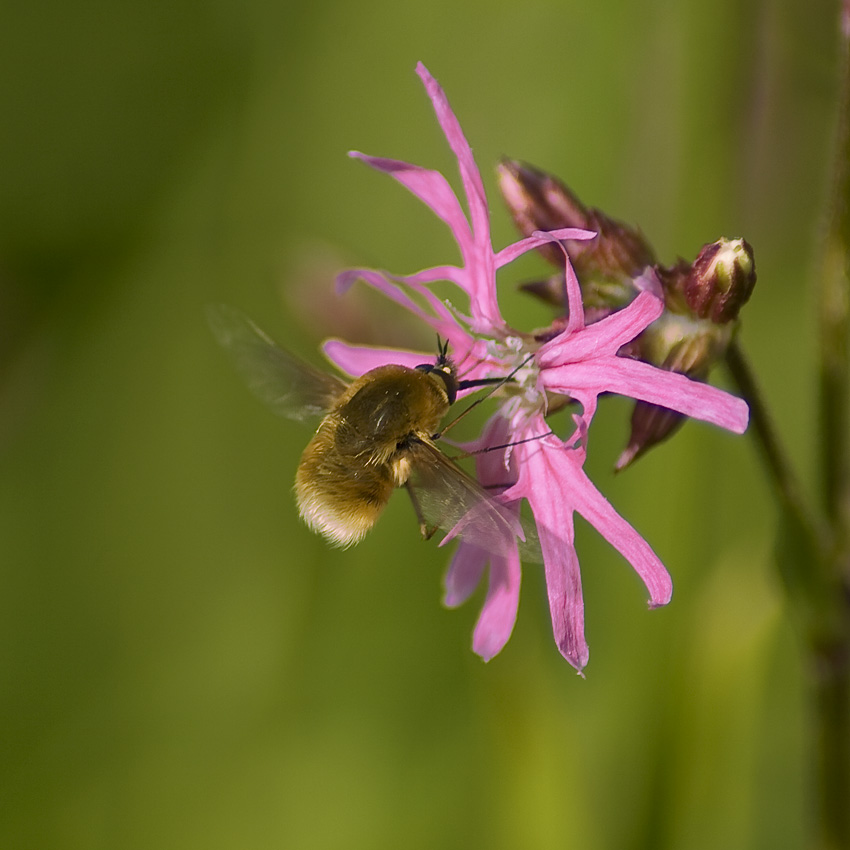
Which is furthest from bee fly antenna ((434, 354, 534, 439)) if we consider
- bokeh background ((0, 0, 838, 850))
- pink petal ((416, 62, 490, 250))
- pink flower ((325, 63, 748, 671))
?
bokeh background ((0, 0, 838, 850))

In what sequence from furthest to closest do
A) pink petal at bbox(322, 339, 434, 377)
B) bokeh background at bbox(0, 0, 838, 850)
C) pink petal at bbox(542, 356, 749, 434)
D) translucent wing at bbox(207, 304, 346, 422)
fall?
bokeh background at bbox(0, 0, 838, 850)
pink petal at bbox(322, 339, 434, 377)
translucent wing at bbox(207, 304, 346, 422)
pink petal at bbox(542, 356, 749, 434)

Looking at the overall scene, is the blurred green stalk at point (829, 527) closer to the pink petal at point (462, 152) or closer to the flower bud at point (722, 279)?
the flower bud at point (722, 279)

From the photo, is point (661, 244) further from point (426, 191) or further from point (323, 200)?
point (323, 200)

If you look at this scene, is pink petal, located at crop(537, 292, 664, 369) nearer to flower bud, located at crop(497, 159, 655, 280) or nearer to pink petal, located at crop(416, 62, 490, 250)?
flower bud, located at crop(497, 159, 655, 280)

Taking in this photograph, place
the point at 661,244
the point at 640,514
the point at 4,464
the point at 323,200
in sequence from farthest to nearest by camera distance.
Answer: the point at 323,200 < the point at 4,464 < the point at 661,244 < the point at 640,514

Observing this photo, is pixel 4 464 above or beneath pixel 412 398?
beneath

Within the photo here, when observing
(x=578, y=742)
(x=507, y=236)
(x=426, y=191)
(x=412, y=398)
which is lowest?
(x=578, y=742)

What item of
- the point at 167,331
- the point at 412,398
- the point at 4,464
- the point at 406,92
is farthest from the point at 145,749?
the point at 406,92

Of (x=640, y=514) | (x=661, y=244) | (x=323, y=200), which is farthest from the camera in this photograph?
(x=323, y=200)
